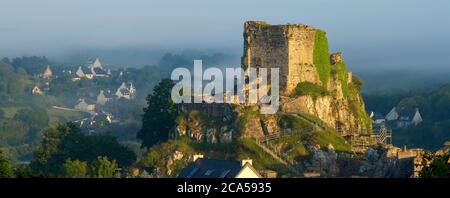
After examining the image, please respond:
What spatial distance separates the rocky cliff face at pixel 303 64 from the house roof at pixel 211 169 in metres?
11.3

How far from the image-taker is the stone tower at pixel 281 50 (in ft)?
260

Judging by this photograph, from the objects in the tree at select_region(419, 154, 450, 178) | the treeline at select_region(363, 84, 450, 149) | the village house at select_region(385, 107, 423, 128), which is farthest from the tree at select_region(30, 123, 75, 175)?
the village house at select_region(385, 107, 423, 128)

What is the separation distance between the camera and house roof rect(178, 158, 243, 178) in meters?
60.4

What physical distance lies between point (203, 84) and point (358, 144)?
2030 cm

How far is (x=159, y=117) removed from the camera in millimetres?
81875

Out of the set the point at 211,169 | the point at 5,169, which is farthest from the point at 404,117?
the point at 5,169

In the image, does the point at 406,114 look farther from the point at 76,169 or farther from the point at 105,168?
the point at 76,169

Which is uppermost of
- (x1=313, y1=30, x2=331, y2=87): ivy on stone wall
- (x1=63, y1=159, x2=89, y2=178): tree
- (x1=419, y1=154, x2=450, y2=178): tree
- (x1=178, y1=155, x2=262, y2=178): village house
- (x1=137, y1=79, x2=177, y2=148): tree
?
(x1=313, y1=30, x2=331, y2=87): ivy on stone wall

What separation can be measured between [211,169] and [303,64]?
17150mm

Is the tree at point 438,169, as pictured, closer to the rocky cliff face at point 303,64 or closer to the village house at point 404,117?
the rocky cliff face at point 303,64

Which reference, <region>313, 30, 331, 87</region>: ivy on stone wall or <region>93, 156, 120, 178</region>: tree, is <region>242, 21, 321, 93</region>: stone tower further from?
<region>93, 156, 120, 178</region>: tree

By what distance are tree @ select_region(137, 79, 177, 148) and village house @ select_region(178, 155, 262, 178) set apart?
10.9m
